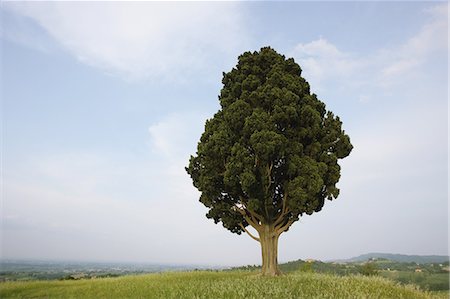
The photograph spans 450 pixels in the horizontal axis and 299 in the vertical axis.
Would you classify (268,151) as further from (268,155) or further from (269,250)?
(269,250)

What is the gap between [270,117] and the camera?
24.1 meters

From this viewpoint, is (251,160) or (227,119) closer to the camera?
(251,160)

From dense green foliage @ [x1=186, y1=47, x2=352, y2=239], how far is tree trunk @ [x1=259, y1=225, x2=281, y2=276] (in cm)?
56

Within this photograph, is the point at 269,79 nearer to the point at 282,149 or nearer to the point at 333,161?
the point at 282,149

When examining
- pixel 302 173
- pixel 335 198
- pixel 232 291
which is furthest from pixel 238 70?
pixel 232 291

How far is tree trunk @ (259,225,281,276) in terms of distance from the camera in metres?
24.7

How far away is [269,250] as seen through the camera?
993 inches

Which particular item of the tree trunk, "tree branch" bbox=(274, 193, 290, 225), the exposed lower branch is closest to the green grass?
the tree trunk

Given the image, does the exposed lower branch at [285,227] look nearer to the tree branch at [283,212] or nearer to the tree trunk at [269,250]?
the tree trunk at [269,250]

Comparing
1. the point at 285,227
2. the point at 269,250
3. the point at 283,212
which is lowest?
the point at 269,250

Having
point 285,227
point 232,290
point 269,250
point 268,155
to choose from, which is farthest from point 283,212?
point 232,290

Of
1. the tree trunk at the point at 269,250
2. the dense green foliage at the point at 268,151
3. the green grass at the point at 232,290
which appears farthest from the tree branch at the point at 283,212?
the green grass at the point at 232,290

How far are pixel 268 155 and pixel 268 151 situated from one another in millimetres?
498

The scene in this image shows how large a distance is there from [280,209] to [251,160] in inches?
203
